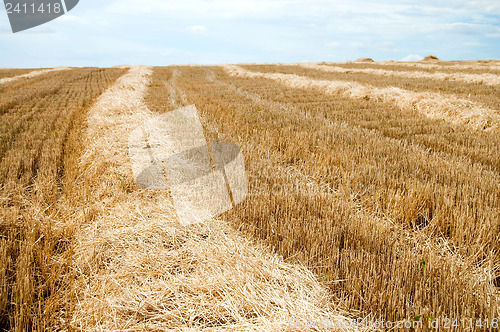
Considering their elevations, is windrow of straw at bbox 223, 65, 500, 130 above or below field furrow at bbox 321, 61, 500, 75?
below

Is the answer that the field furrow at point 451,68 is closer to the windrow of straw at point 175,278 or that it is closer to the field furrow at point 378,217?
the field furrow at point 378,217

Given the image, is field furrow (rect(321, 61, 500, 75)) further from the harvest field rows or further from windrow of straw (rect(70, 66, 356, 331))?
windrow of straw (rect(70, 66, 356, 331))

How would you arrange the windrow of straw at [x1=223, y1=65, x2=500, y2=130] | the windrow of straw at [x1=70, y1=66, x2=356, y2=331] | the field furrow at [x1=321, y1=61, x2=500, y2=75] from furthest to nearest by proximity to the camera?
the field furrow at [x1=321, y1=61, x2=500, y2=75]
the windrow of straw at [x1=223, y1=65, x2=500, y2=130]
the windrow of straw at [x1=70, y1=66, x2=356, y2=331]

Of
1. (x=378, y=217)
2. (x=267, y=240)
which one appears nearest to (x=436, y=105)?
(x=378, y=217)

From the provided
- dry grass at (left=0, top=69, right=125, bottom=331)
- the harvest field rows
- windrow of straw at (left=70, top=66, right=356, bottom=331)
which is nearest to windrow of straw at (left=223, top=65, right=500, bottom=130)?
the harvest field rows

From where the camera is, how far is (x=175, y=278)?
8.43 feet

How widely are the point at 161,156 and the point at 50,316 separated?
366 centimetres

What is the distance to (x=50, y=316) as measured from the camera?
2316 mm

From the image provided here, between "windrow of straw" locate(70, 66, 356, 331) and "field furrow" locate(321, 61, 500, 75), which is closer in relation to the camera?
"windrow of straw" locate(70, 66, 356, 331)

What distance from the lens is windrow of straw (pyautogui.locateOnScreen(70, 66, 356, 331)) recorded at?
2.24 metres

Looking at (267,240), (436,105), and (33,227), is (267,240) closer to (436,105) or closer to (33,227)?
(33,227)

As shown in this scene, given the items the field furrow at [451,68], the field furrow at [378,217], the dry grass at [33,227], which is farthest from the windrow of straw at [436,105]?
the field furrow at [451,68]

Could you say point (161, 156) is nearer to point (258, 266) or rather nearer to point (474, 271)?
point (258, 266)

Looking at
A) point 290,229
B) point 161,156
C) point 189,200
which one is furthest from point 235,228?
point 161,156
